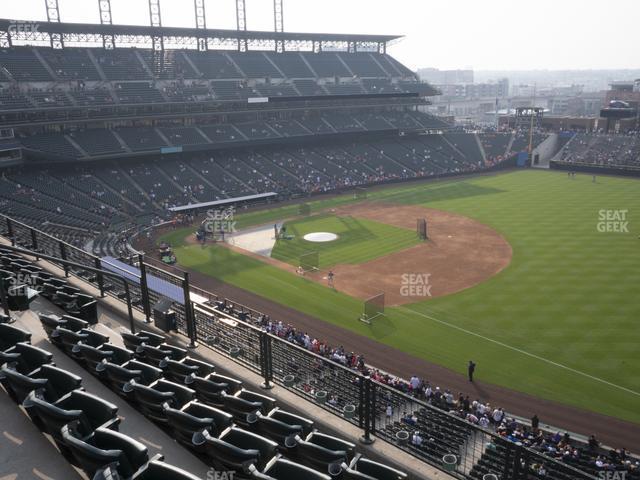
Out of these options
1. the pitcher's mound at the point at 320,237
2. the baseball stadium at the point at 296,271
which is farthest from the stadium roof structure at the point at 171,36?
the pitcher's mound at the point at 320,237

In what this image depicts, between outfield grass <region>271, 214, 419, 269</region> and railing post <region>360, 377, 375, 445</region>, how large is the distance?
1196 inches

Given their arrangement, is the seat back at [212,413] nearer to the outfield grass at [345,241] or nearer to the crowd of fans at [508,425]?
the crowd of fans at [508,425]

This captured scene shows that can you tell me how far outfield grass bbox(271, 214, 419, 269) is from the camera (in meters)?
40.7

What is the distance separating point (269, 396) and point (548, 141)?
91.0m

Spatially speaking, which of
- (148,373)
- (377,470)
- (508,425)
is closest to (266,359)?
(148,373)

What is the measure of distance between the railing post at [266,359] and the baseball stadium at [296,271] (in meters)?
0.08

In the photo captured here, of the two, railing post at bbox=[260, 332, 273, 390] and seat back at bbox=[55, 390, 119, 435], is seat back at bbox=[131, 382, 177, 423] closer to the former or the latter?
seat back at bbox=[55, 390, 119, 435]

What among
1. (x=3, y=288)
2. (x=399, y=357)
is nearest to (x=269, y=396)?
(x=3, y=288)

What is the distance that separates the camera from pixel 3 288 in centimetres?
1109

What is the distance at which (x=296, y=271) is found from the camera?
37594mm

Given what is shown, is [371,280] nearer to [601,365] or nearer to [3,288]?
[601,365]

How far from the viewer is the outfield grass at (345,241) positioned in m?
40.7

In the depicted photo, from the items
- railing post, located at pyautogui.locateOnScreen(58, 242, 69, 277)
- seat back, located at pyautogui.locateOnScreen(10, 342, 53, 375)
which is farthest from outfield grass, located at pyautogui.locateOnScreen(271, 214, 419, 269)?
seat back, located at pyautogui.locateOnScreen(10, 342, 53, 375)

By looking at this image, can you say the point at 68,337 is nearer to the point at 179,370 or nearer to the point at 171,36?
the point at 179,370
